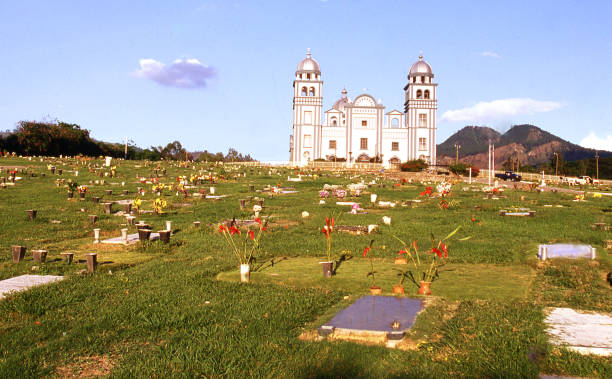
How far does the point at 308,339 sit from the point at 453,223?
933 centimetres

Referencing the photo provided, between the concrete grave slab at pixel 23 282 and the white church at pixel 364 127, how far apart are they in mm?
71938

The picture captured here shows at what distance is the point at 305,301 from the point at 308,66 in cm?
7631

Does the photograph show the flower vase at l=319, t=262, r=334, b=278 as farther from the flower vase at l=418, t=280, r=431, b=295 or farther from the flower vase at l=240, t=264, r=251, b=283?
the flower vase at l=418, t=280, r=431, b=295

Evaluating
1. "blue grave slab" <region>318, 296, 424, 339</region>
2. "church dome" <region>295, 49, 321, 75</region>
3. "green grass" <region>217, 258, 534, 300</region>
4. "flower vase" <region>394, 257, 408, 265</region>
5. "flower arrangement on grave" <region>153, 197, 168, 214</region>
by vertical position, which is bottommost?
"blue grave slab" <region>318, 296, 424, 339</region>

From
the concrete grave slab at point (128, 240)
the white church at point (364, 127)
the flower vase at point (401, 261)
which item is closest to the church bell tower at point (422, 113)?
the white church at point (364, 127)

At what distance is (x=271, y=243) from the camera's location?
10477mm

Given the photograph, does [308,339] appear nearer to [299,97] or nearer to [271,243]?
[271,243]

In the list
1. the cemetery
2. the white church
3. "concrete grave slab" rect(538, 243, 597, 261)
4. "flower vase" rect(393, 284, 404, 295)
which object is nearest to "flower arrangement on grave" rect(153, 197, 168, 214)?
the cemetery

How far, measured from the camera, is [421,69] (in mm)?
80938

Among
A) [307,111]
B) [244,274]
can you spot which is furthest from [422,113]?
[244,274]

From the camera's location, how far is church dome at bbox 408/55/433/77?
8081 cm

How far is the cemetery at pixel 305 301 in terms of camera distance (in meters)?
4.36

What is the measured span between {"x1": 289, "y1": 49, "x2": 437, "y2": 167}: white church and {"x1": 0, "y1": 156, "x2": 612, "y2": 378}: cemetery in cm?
6738

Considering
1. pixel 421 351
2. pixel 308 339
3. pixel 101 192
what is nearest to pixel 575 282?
pixel 421 351
